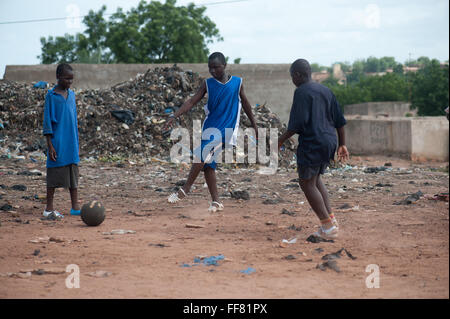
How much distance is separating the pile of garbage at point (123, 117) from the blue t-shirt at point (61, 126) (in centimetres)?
523

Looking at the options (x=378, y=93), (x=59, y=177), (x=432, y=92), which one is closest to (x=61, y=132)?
(x=59, y=177)

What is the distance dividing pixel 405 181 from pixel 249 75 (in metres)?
7.55

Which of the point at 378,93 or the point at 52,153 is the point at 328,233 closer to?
the point at 52,153

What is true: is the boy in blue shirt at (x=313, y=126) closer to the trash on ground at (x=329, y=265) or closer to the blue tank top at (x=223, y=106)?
the trash on ground at (x=329, y=265)

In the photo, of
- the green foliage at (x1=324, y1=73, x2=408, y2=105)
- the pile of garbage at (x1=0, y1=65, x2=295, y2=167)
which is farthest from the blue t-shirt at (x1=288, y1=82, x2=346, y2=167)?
the green foliage at (x1=324, y1=73, x2=408, y2=105)

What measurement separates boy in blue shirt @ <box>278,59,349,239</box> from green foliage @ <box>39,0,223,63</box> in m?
30.7

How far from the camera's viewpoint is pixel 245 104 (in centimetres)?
605

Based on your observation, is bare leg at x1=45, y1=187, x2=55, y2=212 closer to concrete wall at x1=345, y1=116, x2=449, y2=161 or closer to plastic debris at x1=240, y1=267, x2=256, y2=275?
plastic debris at x1=240, y1=267, x2=256, y2=275

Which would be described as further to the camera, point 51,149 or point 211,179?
point 211,179

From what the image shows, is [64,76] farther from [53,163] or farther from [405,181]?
[405,181]

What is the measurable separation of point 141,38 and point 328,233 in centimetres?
3178

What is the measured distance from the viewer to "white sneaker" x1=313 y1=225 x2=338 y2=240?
4.62 m

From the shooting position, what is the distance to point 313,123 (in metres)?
4.42

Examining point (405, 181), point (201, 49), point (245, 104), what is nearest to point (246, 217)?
point (245, 104)
